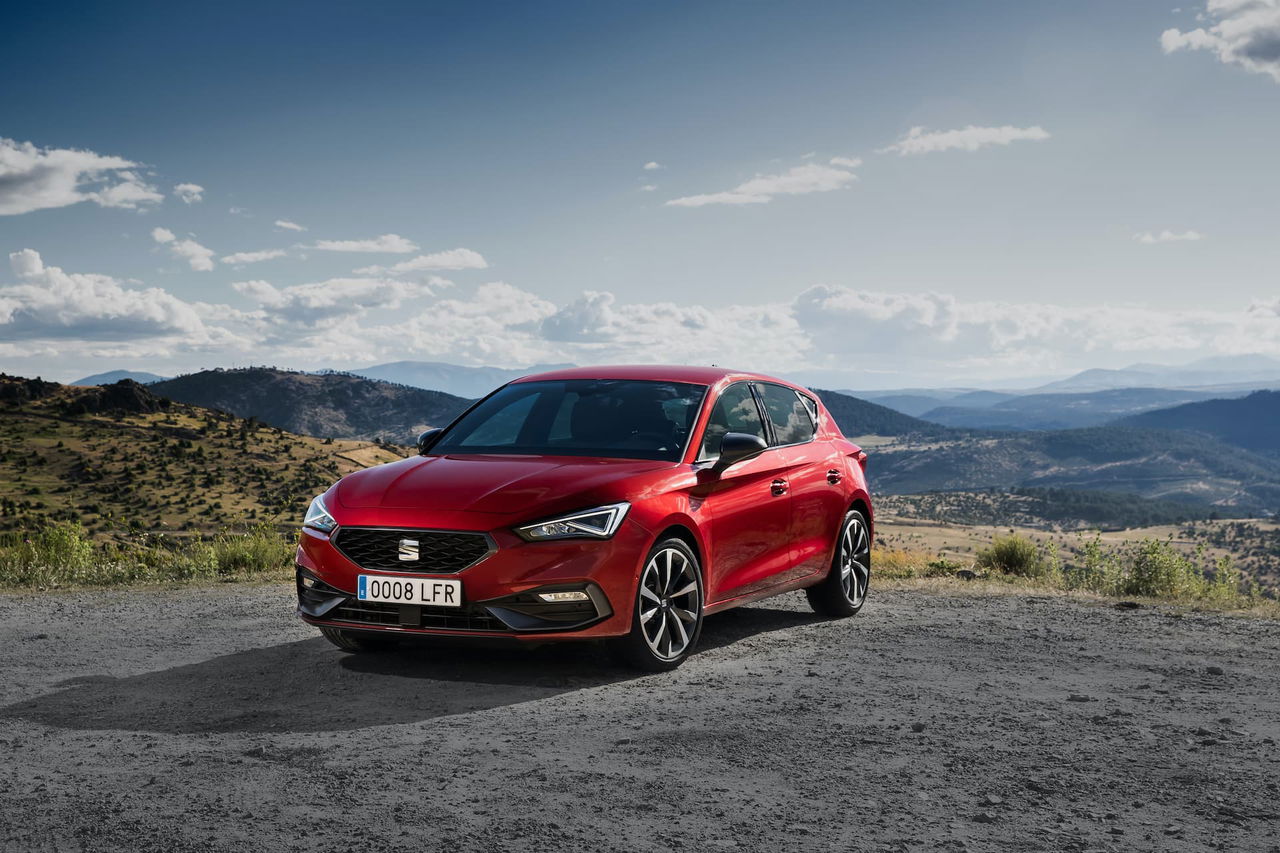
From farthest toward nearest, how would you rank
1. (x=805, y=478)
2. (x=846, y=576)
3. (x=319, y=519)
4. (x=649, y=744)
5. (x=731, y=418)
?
(x=846, y=576) < (x=805, y=478) < (x=731, y=418) < (x=319, y=519) < (x=649, y=744)

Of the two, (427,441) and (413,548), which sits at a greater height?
(427,441)

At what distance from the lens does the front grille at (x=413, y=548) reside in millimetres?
6039

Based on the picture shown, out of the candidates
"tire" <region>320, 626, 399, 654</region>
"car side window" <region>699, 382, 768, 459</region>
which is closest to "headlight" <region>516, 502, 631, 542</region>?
"car side window" <region>699, 382, 768, 459</region>

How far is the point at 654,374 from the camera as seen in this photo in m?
7.87

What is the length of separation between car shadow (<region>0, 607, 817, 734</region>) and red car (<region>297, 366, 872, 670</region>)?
265 millimetres

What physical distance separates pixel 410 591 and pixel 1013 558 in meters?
10.5

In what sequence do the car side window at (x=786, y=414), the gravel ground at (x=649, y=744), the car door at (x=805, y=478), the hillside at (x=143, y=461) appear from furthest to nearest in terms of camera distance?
1. the hillside at (x=143, y=461)
2. the car side window at (x=786, y=414)
3. the car door at (x=805, y=478)
4. the gravel ground at (x=649, y=744)

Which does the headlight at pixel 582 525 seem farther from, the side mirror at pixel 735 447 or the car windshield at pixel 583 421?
the side mirror at pixel 735 447

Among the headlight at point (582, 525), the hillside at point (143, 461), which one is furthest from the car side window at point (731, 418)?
the hillside at point (143, 461)

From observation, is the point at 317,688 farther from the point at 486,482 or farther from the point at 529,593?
the point at 486,482

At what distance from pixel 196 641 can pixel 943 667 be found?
508 centimetres

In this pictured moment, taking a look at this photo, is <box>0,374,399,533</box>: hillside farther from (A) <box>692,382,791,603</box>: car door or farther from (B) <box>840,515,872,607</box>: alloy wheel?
(A) <box>692,382,791,603</box>: car door

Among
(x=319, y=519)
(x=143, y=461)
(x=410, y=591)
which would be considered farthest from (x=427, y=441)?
(x=143, y=461)

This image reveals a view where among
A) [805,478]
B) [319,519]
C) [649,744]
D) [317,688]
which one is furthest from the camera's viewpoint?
[805,478]
